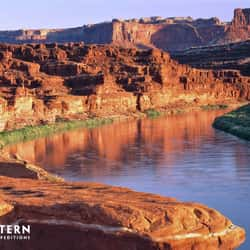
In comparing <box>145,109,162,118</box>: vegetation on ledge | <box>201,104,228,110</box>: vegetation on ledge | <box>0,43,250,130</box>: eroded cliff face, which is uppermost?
<box>0,43,250,130</box>: eroded cliff face

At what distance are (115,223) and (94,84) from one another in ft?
154

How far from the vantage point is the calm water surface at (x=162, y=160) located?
17.9m

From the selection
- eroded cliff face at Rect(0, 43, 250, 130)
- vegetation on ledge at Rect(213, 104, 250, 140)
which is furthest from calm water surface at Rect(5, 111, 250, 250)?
eroded cliff face at Rect(0, 43, 250, 130)

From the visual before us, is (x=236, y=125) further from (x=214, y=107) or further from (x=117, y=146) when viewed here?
(x=214, y=107)

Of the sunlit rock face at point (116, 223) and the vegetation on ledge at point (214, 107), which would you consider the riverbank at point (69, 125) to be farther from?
the sunlit rock face at point (116, 223)

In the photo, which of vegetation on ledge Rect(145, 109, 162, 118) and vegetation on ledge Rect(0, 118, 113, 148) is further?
vegetation on ledge Rect(145, 109, 162, 118)

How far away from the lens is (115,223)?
7.85 metres

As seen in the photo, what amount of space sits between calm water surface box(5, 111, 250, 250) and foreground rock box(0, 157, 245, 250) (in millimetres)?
3469

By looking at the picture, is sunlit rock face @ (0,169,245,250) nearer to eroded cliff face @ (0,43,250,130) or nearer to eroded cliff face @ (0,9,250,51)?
eroded cliff face @ (0,43,250,130)

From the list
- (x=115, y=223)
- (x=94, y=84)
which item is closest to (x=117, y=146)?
(x=94, y=84)

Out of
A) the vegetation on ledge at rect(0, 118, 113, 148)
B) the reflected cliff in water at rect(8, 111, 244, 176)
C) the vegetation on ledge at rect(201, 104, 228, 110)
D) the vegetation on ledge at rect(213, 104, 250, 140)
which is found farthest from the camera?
the vegetation on ledge at rect(201, 104, 228, 110)

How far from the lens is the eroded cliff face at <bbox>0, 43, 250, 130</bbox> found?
44.8 meters

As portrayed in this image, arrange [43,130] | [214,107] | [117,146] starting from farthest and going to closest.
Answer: [214,107] → [43,130] → [117,146]

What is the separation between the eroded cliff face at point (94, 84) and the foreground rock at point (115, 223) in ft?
102
